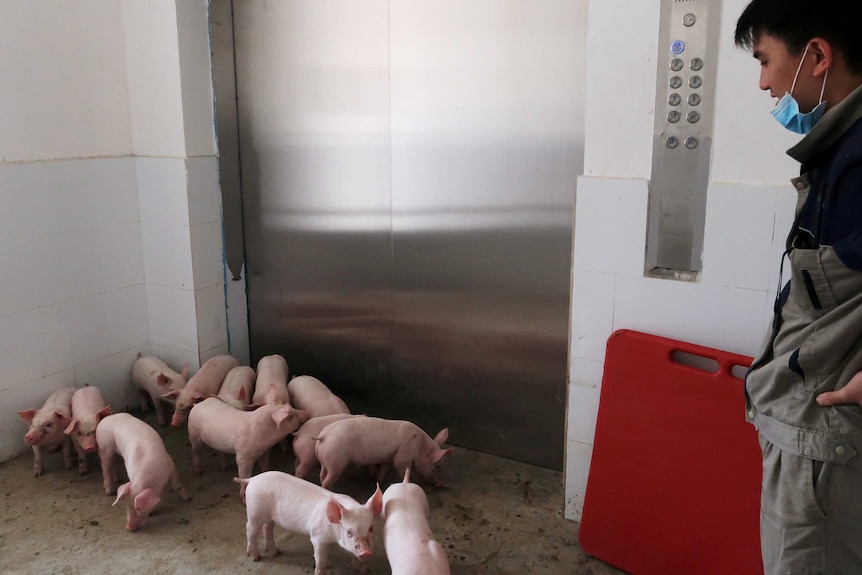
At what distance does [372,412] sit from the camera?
11.2 ft

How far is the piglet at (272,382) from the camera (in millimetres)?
2883

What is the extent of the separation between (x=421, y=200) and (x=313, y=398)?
896 mm

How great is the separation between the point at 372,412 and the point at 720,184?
6.15 ft

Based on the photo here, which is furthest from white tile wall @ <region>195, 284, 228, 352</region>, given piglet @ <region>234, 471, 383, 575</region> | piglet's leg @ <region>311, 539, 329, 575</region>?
piglet's leg @ <region>311, 539, 329, 575</region>

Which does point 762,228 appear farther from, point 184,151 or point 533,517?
point 184,151

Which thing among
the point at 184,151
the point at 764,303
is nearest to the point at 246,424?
the point at 184,151

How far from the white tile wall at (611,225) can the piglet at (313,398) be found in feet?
3.74

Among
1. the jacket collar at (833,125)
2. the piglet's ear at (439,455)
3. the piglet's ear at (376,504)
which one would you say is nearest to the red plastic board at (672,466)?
the piglet's ear at (439,455)

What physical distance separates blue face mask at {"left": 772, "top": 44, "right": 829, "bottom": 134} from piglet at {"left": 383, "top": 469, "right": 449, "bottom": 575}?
1.32m

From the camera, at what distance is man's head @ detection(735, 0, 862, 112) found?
126 cm

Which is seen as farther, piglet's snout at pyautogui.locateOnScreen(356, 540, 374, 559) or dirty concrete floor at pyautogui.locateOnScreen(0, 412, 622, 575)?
dirty concrete floor at pyautogui.locateOnScreen(0, 412, 622, 575)

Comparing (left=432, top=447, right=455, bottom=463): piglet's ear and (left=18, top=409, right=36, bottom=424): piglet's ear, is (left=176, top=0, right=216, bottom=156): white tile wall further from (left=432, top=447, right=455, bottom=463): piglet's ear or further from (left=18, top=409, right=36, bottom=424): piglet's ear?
(left=432, top=447, right=455, bottom=463): piglet's ear

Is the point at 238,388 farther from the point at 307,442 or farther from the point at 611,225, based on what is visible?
the point at 611,225

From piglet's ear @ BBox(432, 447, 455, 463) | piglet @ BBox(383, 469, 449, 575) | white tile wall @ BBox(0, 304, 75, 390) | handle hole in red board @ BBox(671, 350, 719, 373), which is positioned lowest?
piglet's ear @ BBox(432, 447, 455, 463)
